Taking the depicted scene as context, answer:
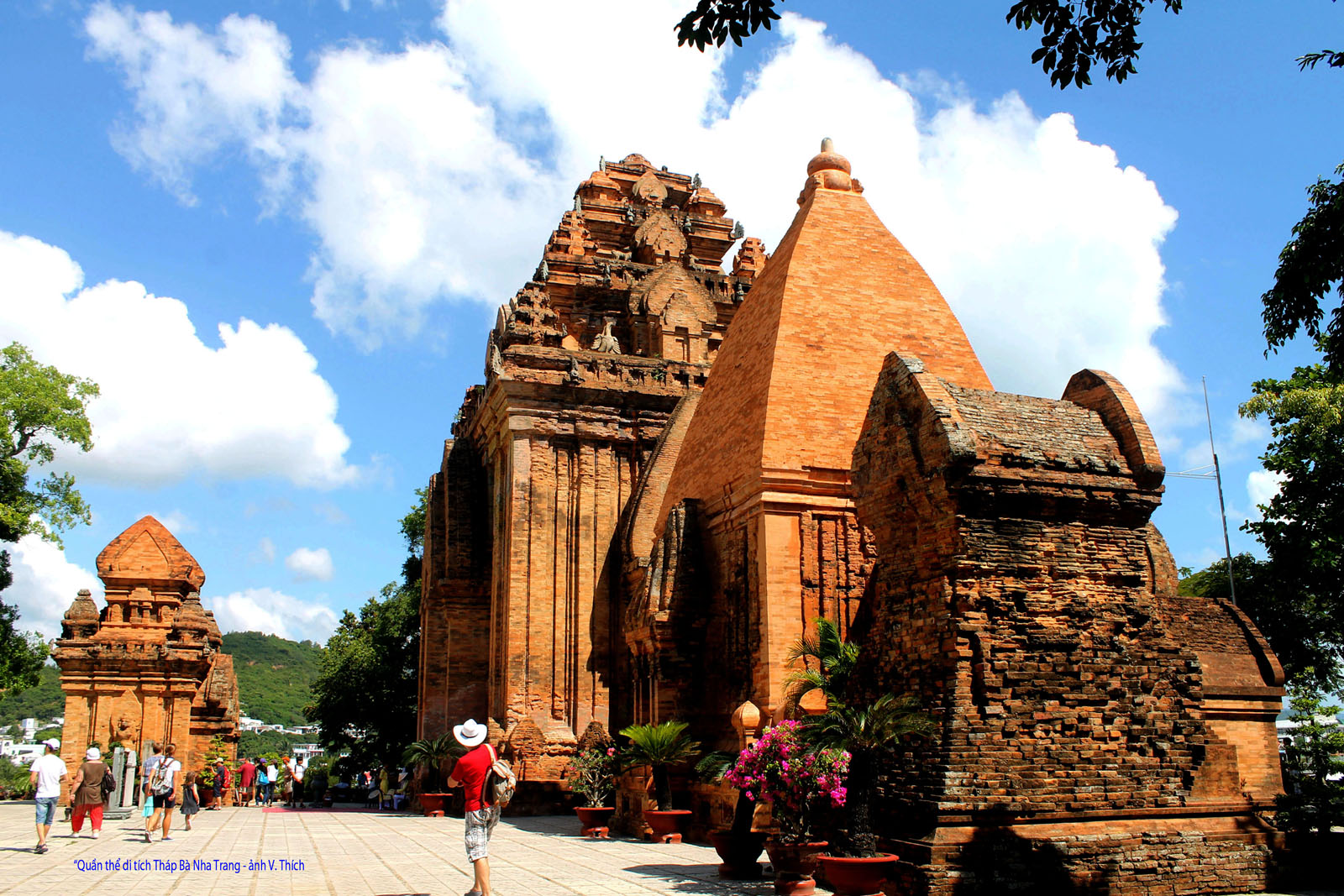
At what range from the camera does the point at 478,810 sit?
8.79 meters

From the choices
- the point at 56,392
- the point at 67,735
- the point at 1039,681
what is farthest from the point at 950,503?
the point at 56,392

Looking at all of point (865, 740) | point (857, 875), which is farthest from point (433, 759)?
point (857, 875)

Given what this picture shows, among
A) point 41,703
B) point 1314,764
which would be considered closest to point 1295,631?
point 1314,764

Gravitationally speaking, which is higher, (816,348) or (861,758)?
(816,348)

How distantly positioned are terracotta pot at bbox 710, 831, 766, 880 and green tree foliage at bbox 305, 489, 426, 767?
24.9 metres

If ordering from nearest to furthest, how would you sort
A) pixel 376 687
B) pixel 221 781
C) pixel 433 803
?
pixel 433 803, pixel 221 781, pixel 376 687

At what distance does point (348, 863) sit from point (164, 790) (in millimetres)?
4271

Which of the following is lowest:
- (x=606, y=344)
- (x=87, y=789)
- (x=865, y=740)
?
(x=87, y=789)

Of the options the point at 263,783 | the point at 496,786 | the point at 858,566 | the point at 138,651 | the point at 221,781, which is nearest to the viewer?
the point at 496,786

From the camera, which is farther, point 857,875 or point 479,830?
point 479,830

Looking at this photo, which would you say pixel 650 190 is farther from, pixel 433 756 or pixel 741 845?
pixel 741 845

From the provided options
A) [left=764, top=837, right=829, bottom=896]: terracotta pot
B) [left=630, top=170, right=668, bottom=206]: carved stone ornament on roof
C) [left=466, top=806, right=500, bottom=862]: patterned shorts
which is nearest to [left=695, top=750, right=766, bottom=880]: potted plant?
[left=764, top=837, right=829, bottom=896]: terracotta pot

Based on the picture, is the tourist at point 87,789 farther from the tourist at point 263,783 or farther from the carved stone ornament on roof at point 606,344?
the tourist at point 263,783

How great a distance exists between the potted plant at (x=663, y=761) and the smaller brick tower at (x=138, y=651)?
1233 centimetres
